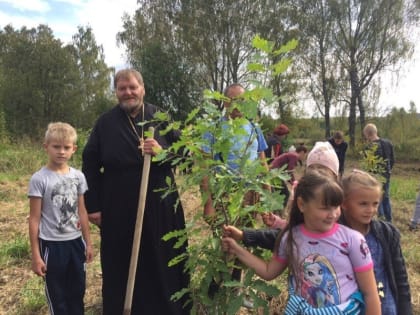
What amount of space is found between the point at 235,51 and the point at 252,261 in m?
21.3

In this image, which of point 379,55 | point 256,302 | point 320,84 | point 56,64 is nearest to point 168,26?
point 56,64

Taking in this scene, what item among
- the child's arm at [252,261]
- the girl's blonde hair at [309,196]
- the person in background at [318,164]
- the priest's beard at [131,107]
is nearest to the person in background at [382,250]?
the girl's blonde hair at [309,196]

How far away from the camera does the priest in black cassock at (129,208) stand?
2.84 meters

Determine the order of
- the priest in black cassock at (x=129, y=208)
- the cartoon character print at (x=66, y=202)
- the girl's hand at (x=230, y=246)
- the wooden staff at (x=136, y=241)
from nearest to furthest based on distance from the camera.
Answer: the girl's hand at (x=230, y=246) → the wooden staff at (x=136, y=241) → the cartoon character print at (x=66, y=202) → the priest in black cassock at (x=129, y=208)

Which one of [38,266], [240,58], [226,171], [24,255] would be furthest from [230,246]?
[240,58]

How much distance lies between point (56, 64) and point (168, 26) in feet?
21.2

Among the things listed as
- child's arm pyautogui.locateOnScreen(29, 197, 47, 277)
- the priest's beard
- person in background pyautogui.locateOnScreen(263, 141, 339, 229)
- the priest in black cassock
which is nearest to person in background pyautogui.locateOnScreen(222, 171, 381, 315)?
person in background pyautogui.locateOnScreen(263, 141, 339, 229)

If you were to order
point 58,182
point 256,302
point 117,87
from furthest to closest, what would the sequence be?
point 117,87
point 58,182
point 256,302

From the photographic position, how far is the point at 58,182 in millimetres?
2598

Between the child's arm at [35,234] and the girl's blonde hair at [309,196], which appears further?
the child's arm at [35,234]

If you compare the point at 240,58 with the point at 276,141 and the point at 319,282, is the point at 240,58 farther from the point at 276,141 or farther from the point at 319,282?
the point at 319,282

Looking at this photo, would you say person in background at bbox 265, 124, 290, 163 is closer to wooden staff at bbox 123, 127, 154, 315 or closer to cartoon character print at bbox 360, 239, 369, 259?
wooden staff at bbox 123, 127, 154, 315

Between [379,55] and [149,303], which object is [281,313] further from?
[379,55]

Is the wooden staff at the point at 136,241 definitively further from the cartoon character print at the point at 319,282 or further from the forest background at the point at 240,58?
the forest background at the point at 240,58
